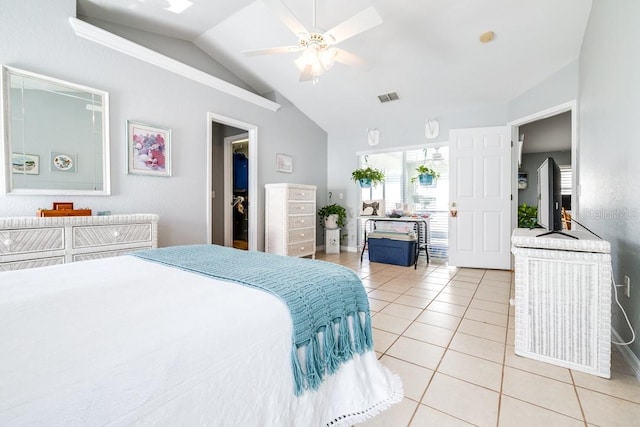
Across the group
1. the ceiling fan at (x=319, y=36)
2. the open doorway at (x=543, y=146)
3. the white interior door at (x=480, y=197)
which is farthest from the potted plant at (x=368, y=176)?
the ceiling fan at (x=319, y=36)

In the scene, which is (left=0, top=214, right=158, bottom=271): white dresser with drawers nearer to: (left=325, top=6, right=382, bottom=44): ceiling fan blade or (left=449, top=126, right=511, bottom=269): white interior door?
(left=325, top=6, right=382, bottom=44): ceiling fan blade

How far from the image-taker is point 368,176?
16.9 feet

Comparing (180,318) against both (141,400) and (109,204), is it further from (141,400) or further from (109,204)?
(109,204)

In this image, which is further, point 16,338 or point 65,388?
point 16,338

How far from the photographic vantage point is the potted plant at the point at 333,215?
213 inches

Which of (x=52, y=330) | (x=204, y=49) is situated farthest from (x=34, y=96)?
(x=52, y=330)

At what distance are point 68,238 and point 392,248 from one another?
375 cm

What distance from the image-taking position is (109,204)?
2867 millimetres

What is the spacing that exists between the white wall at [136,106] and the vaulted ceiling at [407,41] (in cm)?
42

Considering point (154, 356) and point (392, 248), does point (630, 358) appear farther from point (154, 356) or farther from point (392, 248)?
point (392, 248)

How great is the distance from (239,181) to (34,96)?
130 inches

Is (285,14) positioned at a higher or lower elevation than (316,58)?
higher

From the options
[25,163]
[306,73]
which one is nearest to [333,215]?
[306,73]

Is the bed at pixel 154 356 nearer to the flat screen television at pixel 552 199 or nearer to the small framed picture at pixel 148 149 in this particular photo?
the flat screen television at pixel 552 199
